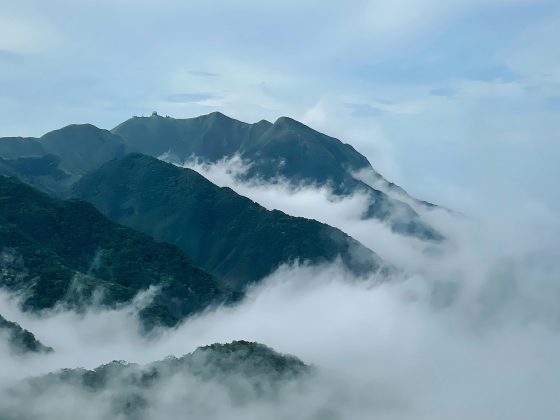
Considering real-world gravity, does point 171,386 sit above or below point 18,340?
below

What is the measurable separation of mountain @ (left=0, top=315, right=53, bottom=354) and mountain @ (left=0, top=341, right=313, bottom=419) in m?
17.5

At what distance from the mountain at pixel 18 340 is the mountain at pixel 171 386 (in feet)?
57.6

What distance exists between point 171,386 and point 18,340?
128 ft

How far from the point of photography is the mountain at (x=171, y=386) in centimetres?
15112

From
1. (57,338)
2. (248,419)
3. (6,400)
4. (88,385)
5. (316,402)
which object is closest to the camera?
(6,400)

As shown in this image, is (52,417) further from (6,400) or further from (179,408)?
(179,408)

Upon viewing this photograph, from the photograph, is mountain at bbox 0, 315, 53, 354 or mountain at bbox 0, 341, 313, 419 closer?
mountain at bbox 0, 341, 313, 419

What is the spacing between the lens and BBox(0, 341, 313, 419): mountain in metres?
151

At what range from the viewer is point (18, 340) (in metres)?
171

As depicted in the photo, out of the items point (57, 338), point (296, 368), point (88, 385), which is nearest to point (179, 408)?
point (88, 385)

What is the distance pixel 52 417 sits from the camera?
481 ft

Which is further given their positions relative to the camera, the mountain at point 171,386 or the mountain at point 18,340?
the mountain at point 18,340

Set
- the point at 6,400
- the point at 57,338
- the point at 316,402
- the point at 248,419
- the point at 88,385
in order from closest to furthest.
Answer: the point at 6,400, the point at 88,385, the point at 248,419, the point at 316,402, the point at 57,338

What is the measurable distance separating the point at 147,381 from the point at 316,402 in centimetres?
4561
